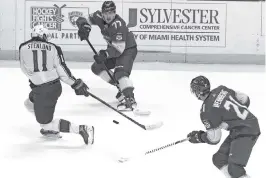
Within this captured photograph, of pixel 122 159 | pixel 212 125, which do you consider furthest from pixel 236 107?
pixel 122 159

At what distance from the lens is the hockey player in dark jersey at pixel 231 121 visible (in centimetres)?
385

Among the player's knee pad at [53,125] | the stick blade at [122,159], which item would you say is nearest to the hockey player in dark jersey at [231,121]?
the stick blade at [122,159]

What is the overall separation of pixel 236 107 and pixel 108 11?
2.65 meters

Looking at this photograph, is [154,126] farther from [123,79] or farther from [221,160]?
[221,160]

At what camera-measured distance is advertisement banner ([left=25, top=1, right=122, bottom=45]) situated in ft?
28.6

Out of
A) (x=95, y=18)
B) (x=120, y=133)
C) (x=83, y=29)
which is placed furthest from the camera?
(x=95, y=18)

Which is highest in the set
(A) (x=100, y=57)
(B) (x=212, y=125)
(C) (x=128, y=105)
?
(A) (x=100, y=57)

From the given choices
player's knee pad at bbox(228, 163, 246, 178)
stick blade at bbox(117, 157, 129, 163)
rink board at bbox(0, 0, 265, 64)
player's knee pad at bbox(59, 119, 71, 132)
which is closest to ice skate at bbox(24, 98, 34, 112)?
player's knee pad at bbox(59, 119, 71, 132)

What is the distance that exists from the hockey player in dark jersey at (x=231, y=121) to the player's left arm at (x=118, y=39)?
8.03 feet

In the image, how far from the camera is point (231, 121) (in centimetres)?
389

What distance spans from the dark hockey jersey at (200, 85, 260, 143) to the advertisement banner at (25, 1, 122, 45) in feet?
16.4

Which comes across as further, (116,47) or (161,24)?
(161,24)

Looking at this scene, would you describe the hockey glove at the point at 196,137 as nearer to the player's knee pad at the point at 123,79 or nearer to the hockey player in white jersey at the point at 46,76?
the hockey player in white jersey at the point at 46,76

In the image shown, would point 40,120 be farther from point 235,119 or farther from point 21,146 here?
point 235,119
